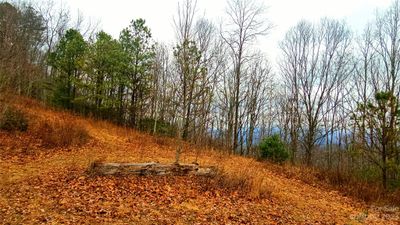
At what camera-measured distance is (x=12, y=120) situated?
12.5 m

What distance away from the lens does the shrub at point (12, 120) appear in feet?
40.2

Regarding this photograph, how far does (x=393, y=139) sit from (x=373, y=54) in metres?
11.7

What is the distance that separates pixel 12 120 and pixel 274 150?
1293 cm

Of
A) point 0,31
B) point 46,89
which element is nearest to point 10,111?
point 0,31

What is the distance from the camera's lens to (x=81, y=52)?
20531 mm

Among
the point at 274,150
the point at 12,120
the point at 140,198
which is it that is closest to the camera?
the point at 140,198

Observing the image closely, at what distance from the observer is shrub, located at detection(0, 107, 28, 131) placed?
40.2 feet

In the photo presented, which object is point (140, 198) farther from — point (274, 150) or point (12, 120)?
point (274, 150)

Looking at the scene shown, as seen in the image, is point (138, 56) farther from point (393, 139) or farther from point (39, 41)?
point (393, 139)

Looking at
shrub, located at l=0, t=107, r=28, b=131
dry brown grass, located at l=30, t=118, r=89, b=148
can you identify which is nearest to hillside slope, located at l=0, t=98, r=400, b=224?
dry brown grass, located at l=30, t=118, r=89, b=148

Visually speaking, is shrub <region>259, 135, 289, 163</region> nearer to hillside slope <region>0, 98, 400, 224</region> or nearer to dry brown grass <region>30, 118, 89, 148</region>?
hillside slope <region>0, 98, 400, 224</region>

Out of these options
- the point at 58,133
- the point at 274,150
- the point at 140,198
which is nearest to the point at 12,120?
the point at 58,133

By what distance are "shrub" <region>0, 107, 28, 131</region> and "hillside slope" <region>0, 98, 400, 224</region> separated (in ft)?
3.38

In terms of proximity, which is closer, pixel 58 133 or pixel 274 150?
pixel 58 133
